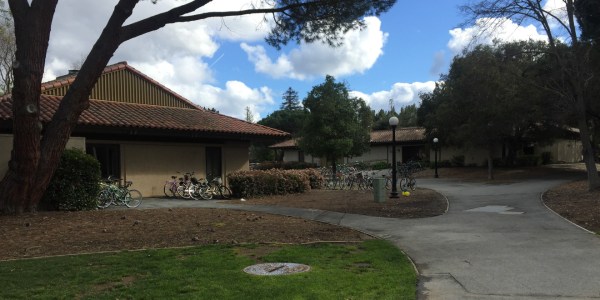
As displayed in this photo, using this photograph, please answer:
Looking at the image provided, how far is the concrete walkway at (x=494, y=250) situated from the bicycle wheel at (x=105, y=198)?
462cm

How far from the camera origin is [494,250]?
8367 millimetres

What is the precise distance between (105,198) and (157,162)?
4.56 m

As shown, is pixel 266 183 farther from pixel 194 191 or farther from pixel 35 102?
pixel 35 102

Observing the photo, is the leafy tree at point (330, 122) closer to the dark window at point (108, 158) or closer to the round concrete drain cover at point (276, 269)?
the dark window at point (108, 158)

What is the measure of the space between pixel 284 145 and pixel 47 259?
47174 millimetres

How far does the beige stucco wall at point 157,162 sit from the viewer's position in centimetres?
1881

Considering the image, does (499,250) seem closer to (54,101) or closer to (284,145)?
(54,101)

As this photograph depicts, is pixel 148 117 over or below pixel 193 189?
over

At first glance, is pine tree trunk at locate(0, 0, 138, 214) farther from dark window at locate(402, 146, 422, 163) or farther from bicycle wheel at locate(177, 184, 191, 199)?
dark window at locate(402, 146, 422, 163)

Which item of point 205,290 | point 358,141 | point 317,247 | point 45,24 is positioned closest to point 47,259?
point 205,290

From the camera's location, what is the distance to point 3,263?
719 centimetres

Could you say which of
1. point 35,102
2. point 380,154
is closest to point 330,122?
point 380,154

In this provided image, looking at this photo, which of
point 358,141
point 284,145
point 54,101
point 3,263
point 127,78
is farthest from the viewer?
point 284,145

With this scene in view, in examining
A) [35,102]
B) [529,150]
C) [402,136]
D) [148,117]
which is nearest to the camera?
[35,102]
